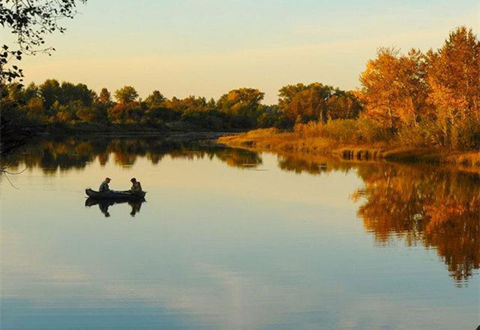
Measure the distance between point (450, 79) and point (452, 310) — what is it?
45.5 metres

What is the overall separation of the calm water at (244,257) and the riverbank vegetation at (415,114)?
15.6 meters

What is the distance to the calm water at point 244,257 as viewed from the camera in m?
15.0

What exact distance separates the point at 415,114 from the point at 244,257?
158 feet

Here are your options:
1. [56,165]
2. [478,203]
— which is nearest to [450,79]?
[478,203]

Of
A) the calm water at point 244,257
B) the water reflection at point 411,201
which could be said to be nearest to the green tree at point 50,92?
the water reflection at point 411,201

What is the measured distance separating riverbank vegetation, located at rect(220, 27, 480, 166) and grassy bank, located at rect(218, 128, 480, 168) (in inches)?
3.3

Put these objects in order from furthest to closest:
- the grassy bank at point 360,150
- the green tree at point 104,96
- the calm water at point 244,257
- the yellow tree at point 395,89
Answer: the green tree at point 104,96 → the yellow tree at point 395,89 → the grassy bank at point 360,150 → the calm water at point 244,257

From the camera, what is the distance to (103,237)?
79.4 ft

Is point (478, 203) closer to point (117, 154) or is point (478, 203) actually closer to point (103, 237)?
point (103, 237)

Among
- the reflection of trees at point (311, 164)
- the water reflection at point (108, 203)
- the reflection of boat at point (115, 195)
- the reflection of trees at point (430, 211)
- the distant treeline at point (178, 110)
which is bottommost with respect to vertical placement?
the reflection of trees at point (430, 211)

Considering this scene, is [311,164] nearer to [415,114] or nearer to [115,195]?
[415,114]

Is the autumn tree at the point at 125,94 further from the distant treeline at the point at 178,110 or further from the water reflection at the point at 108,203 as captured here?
the water reflection at the point at 108,203

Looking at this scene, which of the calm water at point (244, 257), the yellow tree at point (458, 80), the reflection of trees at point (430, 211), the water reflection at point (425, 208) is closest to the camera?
the calm water at point (244, 257)

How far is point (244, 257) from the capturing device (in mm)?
20844
